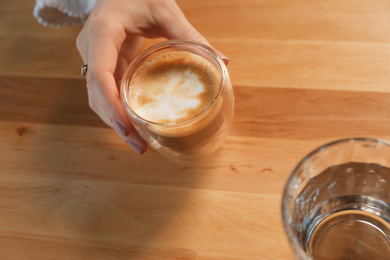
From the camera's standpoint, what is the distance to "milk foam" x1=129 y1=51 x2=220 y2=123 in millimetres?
595

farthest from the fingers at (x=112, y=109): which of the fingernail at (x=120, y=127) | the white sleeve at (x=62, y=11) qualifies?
the white sleeve at (x=62, y=11)

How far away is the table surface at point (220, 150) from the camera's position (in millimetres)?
628

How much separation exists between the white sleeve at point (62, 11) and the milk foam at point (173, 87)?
0.88 ft

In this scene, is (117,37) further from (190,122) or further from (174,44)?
(190,122)

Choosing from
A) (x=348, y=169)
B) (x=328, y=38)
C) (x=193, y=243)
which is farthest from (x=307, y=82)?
(x=193, y=243)

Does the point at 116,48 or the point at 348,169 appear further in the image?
the point at 116,48

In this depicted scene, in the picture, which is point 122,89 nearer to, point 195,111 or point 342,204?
point 195,111

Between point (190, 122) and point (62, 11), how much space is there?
1.36 feet

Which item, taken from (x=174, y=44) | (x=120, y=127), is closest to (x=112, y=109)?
(x=120, y=127)

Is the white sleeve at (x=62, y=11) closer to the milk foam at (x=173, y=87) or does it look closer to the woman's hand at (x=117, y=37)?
the woman's hand at (x=117, y=37)

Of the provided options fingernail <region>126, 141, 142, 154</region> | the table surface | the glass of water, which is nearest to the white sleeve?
the table surface

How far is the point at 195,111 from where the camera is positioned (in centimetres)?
59

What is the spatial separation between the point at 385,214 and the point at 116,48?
48cm

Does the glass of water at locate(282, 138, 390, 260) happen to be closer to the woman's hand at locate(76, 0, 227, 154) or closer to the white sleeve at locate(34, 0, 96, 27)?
the woman's hand at locate(76, 0, 227, 154)
